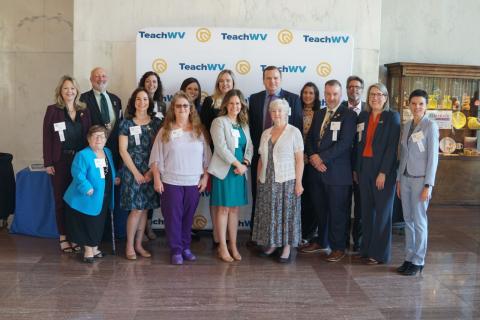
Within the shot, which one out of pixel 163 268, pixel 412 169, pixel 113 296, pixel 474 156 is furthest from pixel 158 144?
pixel 474 156

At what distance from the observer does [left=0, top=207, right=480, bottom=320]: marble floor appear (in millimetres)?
3172

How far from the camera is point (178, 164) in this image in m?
3.97

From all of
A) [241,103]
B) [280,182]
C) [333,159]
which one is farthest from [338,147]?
[241,103]

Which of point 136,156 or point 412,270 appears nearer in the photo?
point 412,270

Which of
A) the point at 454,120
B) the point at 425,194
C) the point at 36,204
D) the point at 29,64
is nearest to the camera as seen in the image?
the point at 425,194

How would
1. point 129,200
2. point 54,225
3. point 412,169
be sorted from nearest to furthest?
point 412,169
point 129,200
point 54,225

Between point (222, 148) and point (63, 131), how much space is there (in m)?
1.46

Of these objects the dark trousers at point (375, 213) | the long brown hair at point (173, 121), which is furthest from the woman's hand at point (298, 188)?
the long brown hair at point (173, 121)

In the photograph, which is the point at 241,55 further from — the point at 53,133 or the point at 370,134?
the point at 53,133

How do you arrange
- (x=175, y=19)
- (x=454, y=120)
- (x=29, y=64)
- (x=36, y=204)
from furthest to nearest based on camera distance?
(x=454, y=120), (x=29, y=64), (x=175, y=19), (x=36, y=204)

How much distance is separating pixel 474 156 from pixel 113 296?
5629mm

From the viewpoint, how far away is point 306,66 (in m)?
5.12

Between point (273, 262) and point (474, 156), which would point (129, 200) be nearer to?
point (273, 262)

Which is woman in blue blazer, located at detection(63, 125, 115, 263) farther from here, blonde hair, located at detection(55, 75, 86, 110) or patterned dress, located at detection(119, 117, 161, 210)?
blonde hair, located at detection(55, 75, 86, 110)
